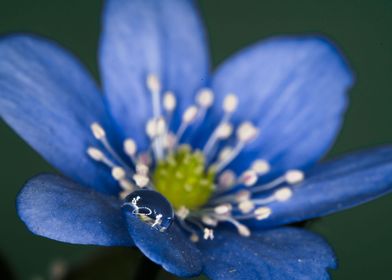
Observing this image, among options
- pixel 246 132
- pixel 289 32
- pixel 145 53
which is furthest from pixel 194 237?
pixel 289 32

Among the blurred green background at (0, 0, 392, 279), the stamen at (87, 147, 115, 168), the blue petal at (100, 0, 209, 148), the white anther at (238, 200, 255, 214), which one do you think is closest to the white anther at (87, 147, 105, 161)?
the stamen at (87, 147, 115, 168)

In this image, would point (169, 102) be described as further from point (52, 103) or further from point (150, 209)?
point (150, 209)

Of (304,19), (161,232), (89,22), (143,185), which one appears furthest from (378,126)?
(161,232)

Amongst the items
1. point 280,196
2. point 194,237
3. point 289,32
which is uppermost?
point 289,32

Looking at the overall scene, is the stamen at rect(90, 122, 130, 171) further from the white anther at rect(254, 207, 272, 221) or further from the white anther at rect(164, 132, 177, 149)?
the white anther at rect(254, 207, 272, 221)

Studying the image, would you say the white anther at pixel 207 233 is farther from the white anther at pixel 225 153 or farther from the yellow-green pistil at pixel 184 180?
the white anther at pixel 225 153
